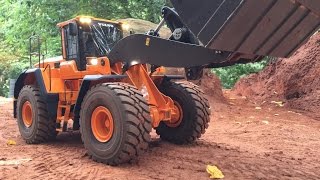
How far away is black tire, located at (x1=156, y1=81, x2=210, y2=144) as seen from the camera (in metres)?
7.11

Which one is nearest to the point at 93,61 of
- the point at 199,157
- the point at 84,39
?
the point at 84,39

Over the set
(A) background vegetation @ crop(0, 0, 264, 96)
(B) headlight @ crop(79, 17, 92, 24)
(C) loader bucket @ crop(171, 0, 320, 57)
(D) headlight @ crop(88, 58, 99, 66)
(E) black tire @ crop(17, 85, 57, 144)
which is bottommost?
(E) black tire @ crop(17, 85, 57, 144)

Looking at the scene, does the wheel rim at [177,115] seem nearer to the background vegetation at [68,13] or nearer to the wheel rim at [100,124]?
the wheel rim at [100,124]

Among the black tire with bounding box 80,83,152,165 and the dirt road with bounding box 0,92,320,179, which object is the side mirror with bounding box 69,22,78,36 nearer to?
the black tire with bounding box 80,83,152,165

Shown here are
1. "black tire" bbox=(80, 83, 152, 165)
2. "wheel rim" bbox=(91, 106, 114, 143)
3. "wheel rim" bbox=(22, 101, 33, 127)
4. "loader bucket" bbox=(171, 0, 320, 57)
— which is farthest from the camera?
"wheel rim" bbox=(22, 101, 33, 127)

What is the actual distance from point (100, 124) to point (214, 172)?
1.87 meters

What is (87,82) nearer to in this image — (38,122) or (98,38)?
(98,38)

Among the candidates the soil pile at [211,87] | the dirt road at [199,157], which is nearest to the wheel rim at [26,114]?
the dirt road at [199,157]

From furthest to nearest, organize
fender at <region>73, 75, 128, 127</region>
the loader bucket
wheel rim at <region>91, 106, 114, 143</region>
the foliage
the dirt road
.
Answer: the foliage, fender at <region>73, 75, 128, 127</region>, wheel rim at <region>91, 106, 114, 143</region>, the dirt road, the loader bucket

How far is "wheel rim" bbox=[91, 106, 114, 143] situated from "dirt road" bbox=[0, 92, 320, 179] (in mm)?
398

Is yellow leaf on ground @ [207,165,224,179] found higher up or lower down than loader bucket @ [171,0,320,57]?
lower down

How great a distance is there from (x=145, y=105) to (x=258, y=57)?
162 cm

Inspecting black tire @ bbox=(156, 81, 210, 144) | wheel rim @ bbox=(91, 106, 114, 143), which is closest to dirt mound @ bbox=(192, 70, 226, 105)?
black tire @ bbox=(156, 81, 210, 144)

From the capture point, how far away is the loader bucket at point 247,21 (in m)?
4.36
